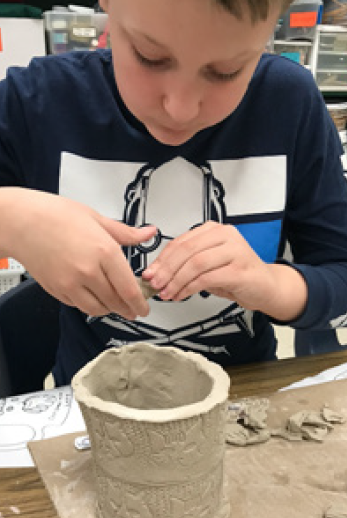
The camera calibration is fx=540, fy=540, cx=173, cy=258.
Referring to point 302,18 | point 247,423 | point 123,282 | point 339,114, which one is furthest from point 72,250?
point 339,114

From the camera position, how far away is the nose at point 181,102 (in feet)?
1.46

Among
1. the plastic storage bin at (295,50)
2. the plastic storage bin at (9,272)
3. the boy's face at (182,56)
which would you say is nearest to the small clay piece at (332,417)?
the boy's face at (182,56)

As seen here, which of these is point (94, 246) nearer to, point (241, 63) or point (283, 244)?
point (241, 63)

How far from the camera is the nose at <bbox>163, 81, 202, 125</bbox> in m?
0.45

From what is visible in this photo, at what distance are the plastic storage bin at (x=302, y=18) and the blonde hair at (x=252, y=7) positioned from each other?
159 cm

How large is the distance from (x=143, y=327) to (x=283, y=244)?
0.26 m

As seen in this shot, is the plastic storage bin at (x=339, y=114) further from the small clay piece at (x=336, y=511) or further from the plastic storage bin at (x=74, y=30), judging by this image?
the small clay piece at (x=336, y=511)

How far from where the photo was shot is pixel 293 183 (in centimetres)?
77

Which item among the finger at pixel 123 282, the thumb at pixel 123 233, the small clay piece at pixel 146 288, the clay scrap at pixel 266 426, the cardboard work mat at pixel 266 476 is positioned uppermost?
the thumb at pixel 123 233

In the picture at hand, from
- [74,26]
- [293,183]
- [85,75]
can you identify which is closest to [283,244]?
[293,183]

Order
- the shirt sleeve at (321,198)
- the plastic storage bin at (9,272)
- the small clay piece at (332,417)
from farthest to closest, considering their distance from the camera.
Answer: the plastic storage bin at (9,272), the shirt sleeve at (321,198), the small clay piece at (332,417)

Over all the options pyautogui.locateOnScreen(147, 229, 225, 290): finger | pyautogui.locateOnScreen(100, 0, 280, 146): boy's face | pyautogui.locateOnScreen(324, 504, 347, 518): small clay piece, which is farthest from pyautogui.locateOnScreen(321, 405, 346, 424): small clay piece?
pyautogui.locateOnScreen(100, 0, 280, 146): boy's face

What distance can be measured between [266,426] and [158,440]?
0.19 meters

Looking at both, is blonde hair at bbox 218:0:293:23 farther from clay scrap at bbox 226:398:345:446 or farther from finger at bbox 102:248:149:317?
clay scrap at bbox 226:398:345:446
